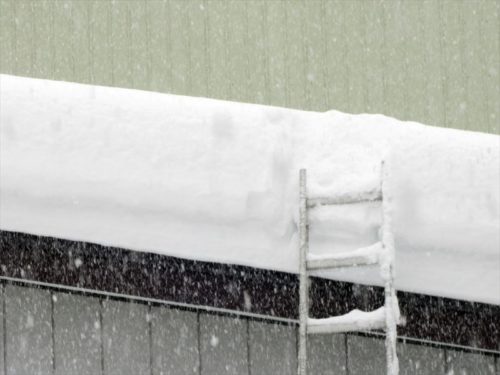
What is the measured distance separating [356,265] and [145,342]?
3.10 ft

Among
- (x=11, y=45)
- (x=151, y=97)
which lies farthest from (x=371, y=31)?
(x=151, y=97)

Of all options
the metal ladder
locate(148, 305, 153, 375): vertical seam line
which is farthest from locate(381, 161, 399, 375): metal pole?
locate(148, 305, 153, 375): vertical seam line

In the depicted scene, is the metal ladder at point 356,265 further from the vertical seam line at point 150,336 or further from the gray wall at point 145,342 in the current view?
the vertical seam line at point 150,336

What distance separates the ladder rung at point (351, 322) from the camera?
3.24 m

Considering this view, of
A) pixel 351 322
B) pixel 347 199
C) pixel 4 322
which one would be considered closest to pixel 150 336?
pixel 4 322

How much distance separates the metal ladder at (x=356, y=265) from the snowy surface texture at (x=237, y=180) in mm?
32

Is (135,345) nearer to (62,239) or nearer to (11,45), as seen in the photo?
(62,239)

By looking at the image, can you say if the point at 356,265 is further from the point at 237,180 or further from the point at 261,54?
the point at 261,54

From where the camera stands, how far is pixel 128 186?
3.07 m

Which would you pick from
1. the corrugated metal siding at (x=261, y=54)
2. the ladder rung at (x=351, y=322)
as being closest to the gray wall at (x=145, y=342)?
the ladder rung at (x=351, y=322)

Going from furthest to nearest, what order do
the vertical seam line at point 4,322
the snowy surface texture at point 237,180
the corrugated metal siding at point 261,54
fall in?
the corrugated metal siding at point 261,54, the vertical seam line at point 4,322, the snowy surface texture at point 237,180

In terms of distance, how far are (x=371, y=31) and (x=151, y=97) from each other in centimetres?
326

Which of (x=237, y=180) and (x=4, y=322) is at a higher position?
(x=237, y=180)

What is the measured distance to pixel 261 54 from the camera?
613cm
